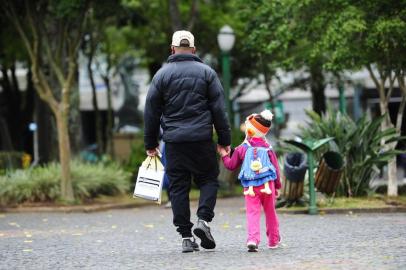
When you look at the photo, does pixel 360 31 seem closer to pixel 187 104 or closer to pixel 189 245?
pixel 187 104

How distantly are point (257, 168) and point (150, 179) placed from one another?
1027mm

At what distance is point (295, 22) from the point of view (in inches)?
748

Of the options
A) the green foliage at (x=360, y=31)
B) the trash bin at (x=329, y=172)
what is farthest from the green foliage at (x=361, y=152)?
the green foliage at (x=360, y=31)

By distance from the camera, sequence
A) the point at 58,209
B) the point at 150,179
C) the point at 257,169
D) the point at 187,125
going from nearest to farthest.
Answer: the point at 187,125 < the point at 257,169 < the point at 150,179 < the point at 58,209

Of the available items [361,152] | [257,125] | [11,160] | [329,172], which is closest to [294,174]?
[329,172]

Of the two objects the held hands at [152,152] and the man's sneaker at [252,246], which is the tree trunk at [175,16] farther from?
the man's sneaker at [252,246]

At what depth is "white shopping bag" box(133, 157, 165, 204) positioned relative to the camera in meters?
9.66

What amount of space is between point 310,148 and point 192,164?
5871 millimetres

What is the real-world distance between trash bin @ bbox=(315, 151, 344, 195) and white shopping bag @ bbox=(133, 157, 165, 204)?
21.1 ft

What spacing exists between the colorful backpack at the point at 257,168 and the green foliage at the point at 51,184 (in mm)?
10853

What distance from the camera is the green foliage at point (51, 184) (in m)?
19.8

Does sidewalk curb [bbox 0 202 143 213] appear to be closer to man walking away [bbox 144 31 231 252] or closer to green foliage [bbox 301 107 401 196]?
green foliage [bbox 301 107 401 196]

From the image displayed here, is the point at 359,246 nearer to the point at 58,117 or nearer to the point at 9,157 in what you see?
the point at 58,117

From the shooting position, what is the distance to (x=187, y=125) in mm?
9336
